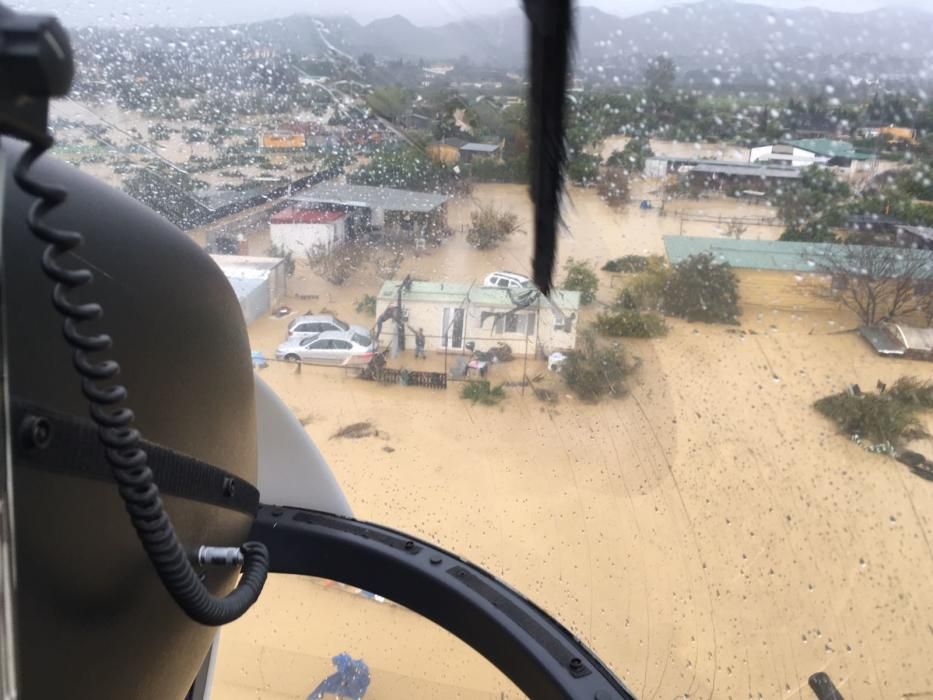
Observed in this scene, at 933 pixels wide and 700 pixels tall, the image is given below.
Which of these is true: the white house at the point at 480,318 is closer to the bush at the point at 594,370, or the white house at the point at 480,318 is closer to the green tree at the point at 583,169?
the bush at the point at 594,370

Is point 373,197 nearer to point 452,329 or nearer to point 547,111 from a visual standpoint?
point 452,329

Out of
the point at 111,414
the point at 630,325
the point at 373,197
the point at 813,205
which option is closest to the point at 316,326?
the point at 373,197

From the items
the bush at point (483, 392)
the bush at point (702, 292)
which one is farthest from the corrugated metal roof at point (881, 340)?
the bush at point (483, 392)

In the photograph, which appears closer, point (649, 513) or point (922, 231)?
point (922, 231)

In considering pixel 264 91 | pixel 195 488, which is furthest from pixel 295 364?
pixel 195 488

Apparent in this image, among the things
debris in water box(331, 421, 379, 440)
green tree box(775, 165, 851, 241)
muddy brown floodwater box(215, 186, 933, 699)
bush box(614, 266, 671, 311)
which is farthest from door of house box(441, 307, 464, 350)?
green tree box(775, 165, 851, 241)

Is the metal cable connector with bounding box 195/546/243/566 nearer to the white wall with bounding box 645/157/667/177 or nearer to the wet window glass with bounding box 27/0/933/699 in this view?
the wet window glass with bounding box 27/0/933/699
